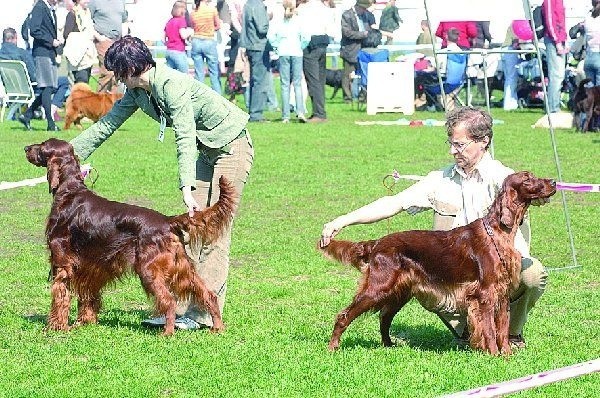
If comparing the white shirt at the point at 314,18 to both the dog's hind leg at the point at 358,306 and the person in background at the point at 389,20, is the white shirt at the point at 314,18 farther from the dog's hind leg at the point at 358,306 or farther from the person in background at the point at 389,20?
the dog's hind leg at the point at 358,306

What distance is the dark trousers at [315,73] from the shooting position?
1952 cm

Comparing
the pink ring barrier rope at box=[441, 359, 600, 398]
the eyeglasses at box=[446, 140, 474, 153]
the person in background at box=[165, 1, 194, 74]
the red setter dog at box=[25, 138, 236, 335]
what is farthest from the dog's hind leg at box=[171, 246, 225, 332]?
the person in background at box=[165, 1, 194, 74]

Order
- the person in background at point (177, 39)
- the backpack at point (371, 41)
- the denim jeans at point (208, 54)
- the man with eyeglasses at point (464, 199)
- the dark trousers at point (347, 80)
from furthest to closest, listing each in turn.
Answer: the dark trousers at point (347, 80)
the backpack at point (371, 41)
the denim jeans at point (208, 54)
the person in background at point (177, 39)
the man with eyeglasses at point (464, 199)

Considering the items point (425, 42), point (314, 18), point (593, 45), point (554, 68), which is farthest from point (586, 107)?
point (425, 42)

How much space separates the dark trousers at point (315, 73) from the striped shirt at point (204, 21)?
6.93 feet

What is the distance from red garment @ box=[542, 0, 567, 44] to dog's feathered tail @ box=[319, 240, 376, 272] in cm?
1477

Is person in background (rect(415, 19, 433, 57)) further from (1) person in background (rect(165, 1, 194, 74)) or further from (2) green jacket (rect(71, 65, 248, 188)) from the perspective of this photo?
(2) green jacket (rect(71, 65, 248, 188))

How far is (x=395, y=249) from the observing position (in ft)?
18.3

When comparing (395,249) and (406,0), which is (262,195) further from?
(406,0)

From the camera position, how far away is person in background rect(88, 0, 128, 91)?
20.1 meters

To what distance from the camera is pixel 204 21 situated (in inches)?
814

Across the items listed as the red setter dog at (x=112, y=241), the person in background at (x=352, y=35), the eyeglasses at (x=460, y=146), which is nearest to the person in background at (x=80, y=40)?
the person in background at (x=352, y=35)

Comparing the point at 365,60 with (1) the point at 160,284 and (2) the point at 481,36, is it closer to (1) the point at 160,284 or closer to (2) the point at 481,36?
(2) the point at 481,36

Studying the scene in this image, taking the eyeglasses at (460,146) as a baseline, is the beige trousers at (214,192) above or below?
below
